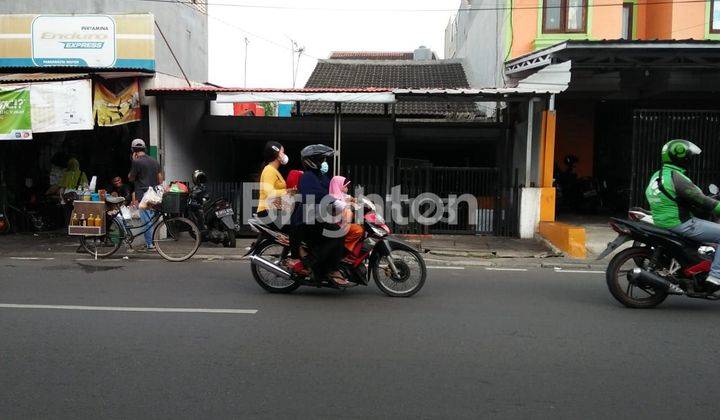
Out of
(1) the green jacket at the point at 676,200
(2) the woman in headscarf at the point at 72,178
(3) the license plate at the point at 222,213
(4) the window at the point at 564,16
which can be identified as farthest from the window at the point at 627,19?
(2) the woman in headscarf at the point at 72,178

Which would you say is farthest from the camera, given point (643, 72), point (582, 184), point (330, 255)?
point (582, 184)

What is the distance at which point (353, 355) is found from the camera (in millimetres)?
4824

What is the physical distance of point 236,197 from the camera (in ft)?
41.0

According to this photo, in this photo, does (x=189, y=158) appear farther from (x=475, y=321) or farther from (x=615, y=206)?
(x=615, y=206)

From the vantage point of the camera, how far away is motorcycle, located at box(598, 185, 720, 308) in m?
6.17

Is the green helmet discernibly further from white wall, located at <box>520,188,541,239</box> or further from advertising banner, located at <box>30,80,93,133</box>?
advertising banner, located at <box>30,80,93,133</box>

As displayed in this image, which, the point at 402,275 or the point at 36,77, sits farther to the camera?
the point at 36,77

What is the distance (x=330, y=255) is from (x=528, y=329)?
2.23 meters

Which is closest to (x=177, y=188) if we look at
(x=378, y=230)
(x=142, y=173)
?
(x=142, y=173)

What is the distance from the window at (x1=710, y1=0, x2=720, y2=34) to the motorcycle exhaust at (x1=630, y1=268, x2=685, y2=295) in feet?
36.2

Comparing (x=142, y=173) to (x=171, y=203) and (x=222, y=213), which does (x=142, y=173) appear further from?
(x=222, y=213)

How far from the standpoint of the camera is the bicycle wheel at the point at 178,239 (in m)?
9.41

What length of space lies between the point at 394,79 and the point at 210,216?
11.2 meters

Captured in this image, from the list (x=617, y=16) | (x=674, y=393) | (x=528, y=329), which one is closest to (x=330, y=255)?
(x=528, y=329)
